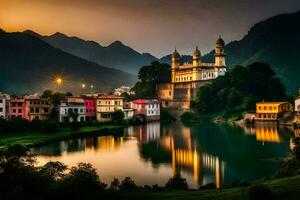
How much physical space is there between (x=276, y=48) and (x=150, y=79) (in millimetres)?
49634

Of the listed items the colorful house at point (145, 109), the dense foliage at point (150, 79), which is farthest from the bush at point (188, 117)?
the dense foliage at point (150, 79)

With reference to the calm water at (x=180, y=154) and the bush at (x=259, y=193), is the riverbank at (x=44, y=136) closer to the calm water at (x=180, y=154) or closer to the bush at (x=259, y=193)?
the calm water at (x=180, y=154)

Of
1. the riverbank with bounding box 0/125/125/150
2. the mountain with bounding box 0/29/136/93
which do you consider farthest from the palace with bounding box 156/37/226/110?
the mountain with bounding box 0/29/136/93

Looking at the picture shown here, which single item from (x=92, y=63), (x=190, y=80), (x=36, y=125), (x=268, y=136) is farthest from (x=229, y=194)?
(x=92, y=63)

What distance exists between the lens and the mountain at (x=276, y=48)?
92.9 meters

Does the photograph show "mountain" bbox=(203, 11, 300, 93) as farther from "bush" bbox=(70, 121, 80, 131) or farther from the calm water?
"bush" bbox=(70, 121, 80, 131)

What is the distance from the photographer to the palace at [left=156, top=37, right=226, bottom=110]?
203ft

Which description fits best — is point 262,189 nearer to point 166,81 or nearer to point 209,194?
point 209,194

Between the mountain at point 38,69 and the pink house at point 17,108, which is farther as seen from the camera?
the mountain at point 38,69

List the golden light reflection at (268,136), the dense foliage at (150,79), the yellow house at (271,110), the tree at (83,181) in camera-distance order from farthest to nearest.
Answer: the dense foliage at (150,79), the yellow house at (271,110), the golden light reflection at (268,136), the tree at (83,181)

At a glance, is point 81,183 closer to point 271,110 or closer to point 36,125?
point 36,125

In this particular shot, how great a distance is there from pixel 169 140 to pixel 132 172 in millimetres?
12722

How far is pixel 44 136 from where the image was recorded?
33.6 meters

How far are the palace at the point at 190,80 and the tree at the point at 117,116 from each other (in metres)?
15.0
